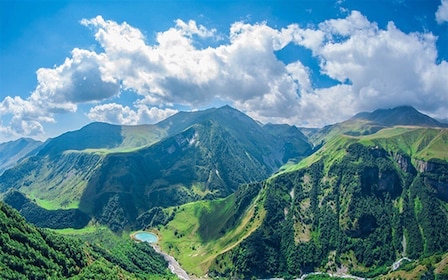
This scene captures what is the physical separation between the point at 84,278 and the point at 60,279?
13845 millimetres

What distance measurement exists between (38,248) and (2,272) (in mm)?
35036

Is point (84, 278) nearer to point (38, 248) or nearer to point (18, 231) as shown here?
point (38, 248)

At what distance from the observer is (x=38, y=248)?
198 metres

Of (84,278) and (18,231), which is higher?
(18,231)

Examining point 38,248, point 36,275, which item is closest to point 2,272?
point 36,275

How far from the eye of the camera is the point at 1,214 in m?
197

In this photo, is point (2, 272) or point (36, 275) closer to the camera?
point (2, 272)

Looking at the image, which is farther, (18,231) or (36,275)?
(18,231)

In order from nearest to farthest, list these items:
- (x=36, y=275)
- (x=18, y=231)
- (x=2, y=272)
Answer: (x=2, y=272) < (x=36, y=275) < (x=18, y=231)

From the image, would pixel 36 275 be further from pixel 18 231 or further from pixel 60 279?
pixel 18 231

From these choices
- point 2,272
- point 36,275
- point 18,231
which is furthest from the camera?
point 18,231

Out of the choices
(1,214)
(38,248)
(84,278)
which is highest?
(1,214)

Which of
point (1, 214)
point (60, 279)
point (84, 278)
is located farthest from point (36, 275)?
point (1, 214)

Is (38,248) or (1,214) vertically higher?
(1,214)
